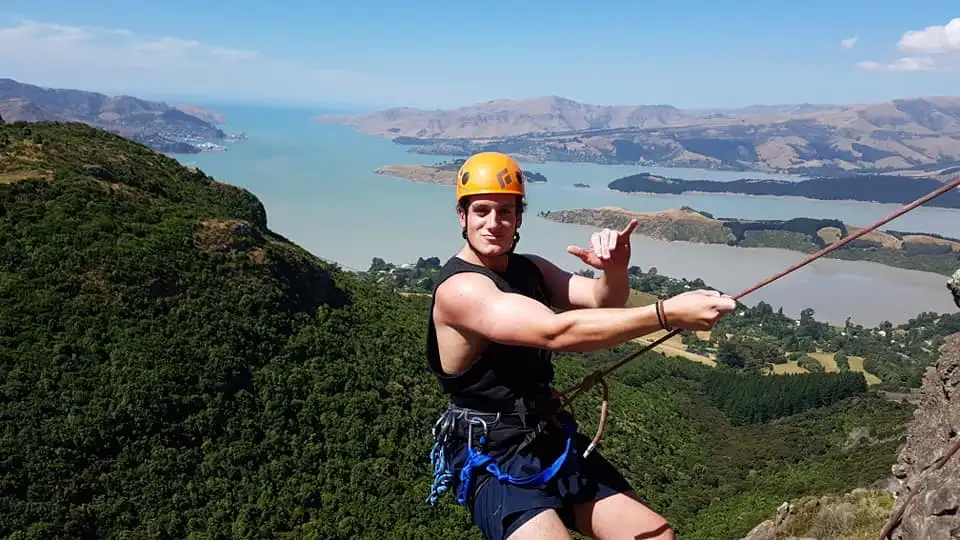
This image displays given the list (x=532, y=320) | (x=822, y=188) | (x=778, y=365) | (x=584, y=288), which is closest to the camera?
(x=532, y=320)

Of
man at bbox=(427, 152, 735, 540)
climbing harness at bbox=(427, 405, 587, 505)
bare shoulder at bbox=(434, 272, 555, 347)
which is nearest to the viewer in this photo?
bare shoulder at bbox=(434, 272, 555, 347)

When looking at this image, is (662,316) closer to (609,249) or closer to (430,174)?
(609,249)

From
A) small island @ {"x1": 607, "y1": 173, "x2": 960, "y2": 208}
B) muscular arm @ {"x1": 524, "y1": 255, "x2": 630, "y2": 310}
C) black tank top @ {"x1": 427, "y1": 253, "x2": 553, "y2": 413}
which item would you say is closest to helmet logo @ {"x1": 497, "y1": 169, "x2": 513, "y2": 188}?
black tank top @ {"x1": 427, "y1": 253, "x2": 553, "y2": 413}

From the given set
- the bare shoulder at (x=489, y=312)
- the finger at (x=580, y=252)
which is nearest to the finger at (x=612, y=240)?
the finger at (x=580, y=252)

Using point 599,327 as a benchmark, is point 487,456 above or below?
below

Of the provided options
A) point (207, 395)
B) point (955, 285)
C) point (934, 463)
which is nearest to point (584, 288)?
point (934, 463)

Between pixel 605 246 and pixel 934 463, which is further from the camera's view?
pixel 934 463

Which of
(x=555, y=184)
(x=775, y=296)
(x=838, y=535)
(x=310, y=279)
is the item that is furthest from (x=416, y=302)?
(x=555, y=184)

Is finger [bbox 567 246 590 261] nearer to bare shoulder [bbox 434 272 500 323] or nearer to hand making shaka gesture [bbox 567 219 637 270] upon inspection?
hand making shaka gesture [bbox 567 219 637 270]
